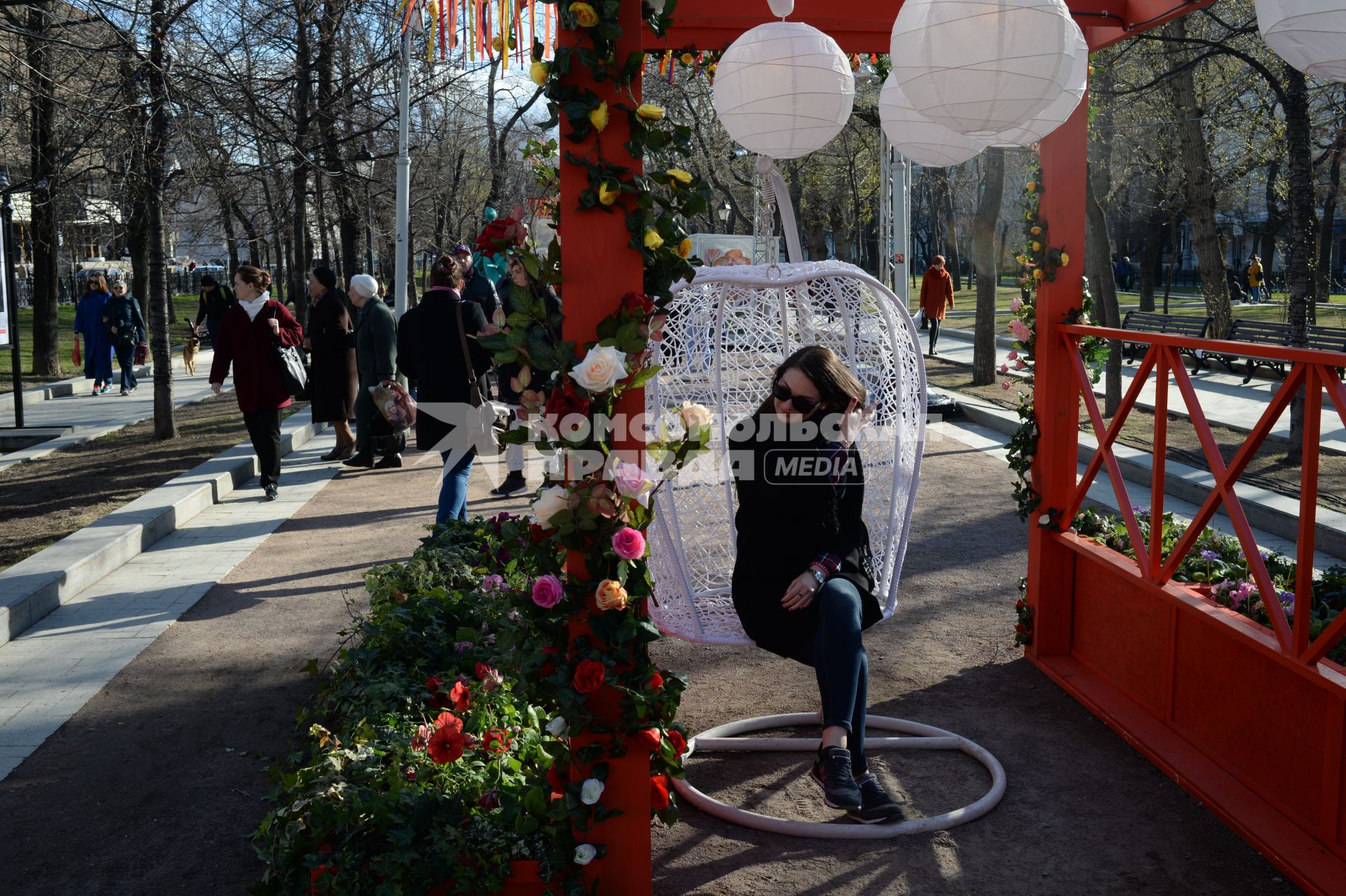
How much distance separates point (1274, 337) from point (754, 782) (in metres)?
13.7

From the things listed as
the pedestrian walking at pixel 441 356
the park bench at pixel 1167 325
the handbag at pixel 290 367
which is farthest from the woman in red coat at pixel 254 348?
the park bench at pixel 1167 325

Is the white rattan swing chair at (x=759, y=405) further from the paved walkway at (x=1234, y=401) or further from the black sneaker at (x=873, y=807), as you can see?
the paved walkway at (x=1234, y=401)

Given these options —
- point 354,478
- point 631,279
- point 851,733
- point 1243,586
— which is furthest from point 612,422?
point 354,478

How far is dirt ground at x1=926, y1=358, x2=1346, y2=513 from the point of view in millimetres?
8883

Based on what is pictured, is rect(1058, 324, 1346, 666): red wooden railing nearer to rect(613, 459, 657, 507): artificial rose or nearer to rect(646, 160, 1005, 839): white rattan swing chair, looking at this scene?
rect(646, 160, 1005, 839): white rattan swing chair

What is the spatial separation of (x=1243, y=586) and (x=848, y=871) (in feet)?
6.00

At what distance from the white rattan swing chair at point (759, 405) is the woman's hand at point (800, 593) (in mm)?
518

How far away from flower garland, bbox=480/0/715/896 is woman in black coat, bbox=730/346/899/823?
94 cm

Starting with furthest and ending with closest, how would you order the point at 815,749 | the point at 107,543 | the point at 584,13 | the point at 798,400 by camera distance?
the point at 107,543
the point at 815,749
the point at 798,400
the point at 584,13

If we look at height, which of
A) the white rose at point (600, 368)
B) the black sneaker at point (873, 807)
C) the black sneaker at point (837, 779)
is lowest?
the black sneaker at point (873, 807)

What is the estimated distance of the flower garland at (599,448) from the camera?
2.89m

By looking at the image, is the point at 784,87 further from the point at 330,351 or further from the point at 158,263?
the point at 158,263

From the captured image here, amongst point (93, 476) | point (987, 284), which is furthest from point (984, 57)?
point (987, 284)

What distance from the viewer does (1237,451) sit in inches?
354
